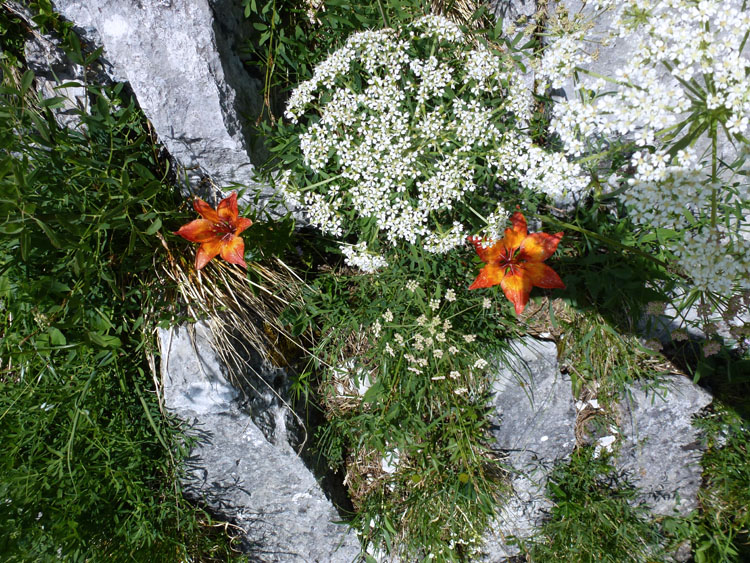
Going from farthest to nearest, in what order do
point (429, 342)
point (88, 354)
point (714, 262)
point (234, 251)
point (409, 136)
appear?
point (88, 354), point (429, 342), point (234, 251), point (409, 136), point (714, 262)

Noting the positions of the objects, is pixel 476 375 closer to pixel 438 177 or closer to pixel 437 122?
pixel 438 177

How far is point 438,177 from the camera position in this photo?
2.45m

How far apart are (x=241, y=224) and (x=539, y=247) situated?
1669mm

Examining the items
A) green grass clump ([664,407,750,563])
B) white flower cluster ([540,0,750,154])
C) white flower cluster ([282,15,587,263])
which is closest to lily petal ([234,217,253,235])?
white flower cluster ([282,15,587,263])

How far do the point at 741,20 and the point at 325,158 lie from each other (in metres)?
1.88

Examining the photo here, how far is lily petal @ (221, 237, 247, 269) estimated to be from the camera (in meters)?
2.58

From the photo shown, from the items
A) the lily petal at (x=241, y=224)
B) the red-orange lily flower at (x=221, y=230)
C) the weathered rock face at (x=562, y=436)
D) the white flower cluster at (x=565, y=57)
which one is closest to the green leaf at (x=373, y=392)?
the weathered rock face at (x=562, y=436)

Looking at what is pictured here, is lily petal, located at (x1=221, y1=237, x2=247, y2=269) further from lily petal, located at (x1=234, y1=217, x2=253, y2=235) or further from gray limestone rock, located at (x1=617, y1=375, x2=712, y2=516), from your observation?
gray limestone rock, located at (x1=617, y1=375, x2=712, y2=516)

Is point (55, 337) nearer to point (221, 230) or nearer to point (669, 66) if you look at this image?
point (221, 230)

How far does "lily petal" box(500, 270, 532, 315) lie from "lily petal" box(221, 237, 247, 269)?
57.8 inches

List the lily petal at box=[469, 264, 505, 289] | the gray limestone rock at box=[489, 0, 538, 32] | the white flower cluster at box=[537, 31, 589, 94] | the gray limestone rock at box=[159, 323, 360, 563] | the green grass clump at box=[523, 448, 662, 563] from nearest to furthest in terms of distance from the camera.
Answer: the white flower cluster at box=[537, 31, 589, 94] < the lily petal at box=[469, 264, 505, 289] < the gray limestone rock at box=[159, 323, 360, 563] < the gray limestone rock at box=[489, 0, 538, 32] < the green grass clump at box=[523, 448, 662, 563]

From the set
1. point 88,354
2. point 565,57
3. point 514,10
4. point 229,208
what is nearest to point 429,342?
point 229,208

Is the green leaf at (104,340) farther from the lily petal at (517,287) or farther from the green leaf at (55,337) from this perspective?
the lily petal at (517,287)

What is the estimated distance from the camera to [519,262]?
2.54 meters
